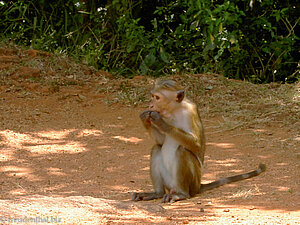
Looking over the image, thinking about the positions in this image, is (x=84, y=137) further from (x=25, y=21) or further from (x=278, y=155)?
(x=25, y=21)

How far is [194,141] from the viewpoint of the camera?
17.5ft

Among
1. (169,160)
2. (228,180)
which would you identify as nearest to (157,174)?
(169,160)

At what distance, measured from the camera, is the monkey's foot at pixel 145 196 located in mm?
5317

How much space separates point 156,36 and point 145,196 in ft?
19.5

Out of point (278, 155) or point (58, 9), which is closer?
point (278, 155)

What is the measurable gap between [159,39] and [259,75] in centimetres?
225

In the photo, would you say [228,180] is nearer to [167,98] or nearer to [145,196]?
[145,196]

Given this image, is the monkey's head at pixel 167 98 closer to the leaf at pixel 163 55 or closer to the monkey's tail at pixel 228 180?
the monkey's tail at pixel 228 180

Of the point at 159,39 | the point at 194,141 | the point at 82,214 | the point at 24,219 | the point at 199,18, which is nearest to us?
the point at 24,219

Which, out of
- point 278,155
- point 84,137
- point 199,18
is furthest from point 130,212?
point 199,18

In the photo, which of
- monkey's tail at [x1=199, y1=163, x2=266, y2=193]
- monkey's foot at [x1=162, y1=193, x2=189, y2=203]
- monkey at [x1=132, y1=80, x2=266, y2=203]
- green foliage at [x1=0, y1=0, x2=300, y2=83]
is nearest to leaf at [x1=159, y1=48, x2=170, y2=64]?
green foliage at [x1=0, y1=0, x2=300, y2=83]

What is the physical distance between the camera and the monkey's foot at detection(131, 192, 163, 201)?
532 cm

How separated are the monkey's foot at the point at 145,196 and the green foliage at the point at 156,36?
17.2 ft

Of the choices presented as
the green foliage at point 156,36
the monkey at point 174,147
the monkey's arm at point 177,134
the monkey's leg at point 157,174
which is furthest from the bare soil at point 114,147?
the green foliage at point 156,36
